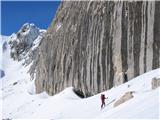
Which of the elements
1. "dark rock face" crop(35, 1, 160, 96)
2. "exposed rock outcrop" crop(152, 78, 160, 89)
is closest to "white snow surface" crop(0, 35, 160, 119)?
"exposed rock outcrop" crop(152, 78, 160, 89)

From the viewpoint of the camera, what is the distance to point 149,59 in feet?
142

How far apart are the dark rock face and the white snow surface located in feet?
7.06

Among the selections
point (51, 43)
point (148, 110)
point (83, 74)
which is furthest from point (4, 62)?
point (148, 110)

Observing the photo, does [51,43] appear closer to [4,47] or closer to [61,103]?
[61,103]

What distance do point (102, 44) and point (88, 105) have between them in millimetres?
10053

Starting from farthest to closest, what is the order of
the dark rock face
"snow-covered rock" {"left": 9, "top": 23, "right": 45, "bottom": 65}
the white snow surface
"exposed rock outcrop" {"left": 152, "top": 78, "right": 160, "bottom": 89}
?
"snow-covered rock" {"left": 9, "top": 23, "right": 45, "bottom": 65}, the dark rock face, "exposed rock outcrop" {"left": 152, "top": 78, "right": 160, "bottom": 89}, the white snow surface

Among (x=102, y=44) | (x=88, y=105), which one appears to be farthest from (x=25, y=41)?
(x=88, y=105)

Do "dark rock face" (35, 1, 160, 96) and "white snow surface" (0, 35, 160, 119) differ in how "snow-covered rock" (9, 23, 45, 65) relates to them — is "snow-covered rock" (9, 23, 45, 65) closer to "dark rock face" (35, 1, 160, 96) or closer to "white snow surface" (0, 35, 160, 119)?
"white snow surface" (0, 35, 160, 119)

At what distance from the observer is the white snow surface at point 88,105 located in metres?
25.5

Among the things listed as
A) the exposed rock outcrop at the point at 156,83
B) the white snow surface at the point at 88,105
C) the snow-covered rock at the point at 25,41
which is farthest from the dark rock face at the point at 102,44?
the snow-covered rock at the point at 25,41

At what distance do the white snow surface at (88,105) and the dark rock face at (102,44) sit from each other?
2150 millimetres

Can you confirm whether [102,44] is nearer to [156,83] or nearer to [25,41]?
[156,83]

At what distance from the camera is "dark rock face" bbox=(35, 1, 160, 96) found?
43875mm

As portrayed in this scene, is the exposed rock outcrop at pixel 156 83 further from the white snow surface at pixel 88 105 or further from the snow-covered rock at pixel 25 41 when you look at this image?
the snow-covered rock at pixel 25 41
